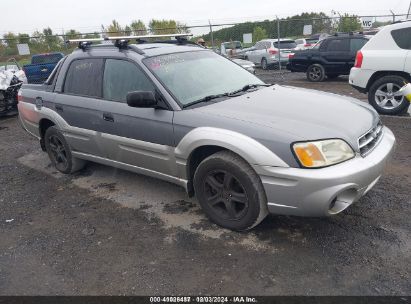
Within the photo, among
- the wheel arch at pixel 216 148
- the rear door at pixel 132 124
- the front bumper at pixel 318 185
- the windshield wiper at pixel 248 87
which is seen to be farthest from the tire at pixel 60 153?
the front bumper at pixel 318 185

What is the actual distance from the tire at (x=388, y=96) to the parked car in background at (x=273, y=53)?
944 centimetres

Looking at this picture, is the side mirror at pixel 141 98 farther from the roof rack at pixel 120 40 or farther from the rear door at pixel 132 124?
the roof rack at pixel 120 40

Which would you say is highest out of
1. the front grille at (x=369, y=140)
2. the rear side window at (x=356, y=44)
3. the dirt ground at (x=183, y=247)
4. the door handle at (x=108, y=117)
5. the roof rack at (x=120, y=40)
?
the roof rack at (x=120, y=40)

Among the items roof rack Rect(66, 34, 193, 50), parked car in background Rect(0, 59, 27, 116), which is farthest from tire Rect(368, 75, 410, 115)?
parked car in background Rect(0, 59, 27, 116)

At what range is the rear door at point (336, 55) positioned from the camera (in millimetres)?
11594

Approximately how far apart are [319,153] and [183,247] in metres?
1.41

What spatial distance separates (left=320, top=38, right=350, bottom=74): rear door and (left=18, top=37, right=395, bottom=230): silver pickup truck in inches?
331

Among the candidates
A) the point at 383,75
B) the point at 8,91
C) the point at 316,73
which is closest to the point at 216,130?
the point at 383,75

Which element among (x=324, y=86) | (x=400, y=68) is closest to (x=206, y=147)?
(x=400, y=68)

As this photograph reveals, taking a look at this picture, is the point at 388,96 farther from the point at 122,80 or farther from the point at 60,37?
the point at 60,37

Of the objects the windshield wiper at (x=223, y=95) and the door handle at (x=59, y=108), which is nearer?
the windshield wiper at (x=223, y=95)

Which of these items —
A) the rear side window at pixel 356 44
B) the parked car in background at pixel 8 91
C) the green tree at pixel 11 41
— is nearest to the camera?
the parked car in background at pixel 8 91

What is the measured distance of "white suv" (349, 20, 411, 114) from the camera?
Answer: 6.86 meters

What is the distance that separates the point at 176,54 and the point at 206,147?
4.21ft
